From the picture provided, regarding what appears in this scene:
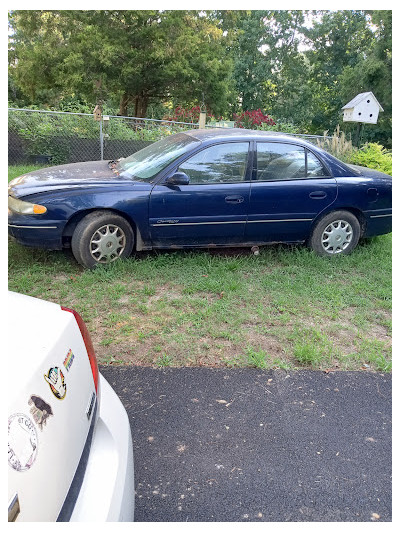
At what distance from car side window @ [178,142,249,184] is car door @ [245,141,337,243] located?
0.18m

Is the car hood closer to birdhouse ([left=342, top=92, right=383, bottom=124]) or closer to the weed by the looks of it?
the weed

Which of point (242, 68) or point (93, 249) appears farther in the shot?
point (242, 68)

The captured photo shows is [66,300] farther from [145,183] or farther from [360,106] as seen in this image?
[360,106]

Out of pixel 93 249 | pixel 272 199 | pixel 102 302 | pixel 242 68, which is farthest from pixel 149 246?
pixel 242 68

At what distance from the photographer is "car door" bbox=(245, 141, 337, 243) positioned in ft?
16.3

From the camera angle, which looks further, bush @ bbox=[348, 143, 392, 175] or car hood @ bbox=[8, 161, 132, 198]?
bush @ bbox=[348, 143, 392, 175]

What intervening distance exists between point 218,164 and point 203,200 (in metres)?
0.49

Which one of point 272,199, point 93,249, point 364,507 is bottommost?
point 364,507

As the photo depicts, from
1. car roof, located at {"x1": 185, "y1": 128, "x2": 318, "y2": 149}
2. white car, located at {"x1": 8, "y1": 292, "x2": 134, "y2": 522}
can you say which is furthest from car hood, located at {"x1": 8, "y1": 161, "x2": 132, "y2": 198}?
white car, located at {"x1": 8, "y1": 292, "x2": 134, "y2": 522}

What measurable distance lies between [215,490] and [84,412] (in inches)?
39.7

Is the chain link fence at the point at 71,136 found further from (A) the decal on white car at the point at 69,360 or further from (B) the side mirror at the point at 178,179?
(A) the decal on white car at the point at 69,360

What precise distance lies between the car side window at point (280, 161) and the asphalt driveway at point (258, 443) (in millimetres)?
2627

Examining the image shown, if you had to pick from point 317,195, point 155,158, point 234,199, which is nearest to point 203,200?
point 234,199

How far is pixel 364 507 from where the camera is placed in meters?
2.14
